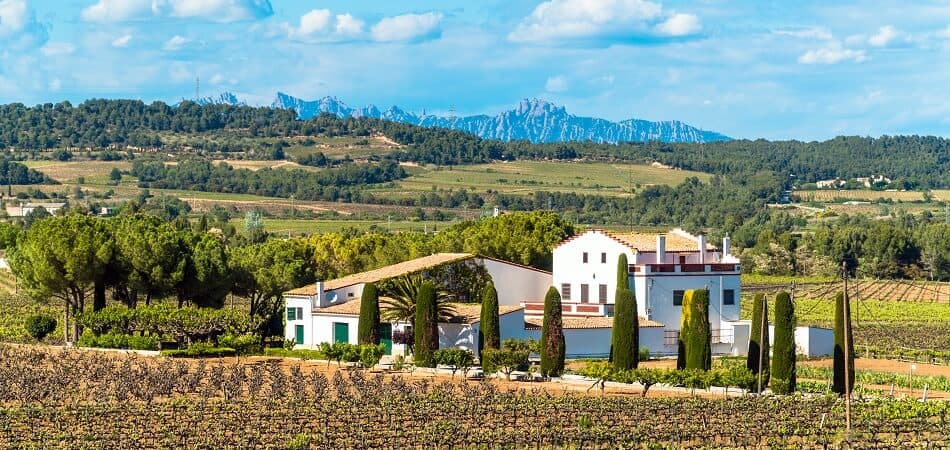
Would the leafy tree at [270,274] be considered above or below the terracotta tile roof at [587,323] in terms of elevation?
above

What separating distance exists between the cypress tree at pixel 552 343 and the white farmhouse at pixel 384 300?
7.50m

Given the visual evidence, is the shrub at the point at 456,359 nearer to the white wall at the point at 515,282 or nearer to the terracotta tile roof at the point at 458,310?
the terracotta tile roof at the point at 458,310

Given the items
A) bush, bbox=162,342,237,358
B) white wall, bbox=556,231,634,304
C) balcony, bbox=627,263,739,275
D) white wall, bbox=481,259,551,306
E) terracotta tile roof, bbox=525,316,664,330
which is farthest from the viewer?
white wall, bbox=481,259,551,306

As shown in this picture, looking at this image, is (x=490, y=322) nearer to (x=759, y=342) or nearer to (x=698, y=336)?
(x=698, y=336)

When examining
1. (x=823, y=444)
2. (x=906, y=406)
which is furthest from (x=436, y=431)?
(x=906, y=406)

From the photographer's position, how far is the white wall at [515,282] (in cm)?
7181

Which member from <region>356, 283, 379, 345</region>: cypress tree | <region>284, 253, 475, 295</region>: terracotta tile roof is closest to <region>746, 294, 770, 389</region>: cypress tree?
<region>356, 283, 379, 345</region>: cypress tree

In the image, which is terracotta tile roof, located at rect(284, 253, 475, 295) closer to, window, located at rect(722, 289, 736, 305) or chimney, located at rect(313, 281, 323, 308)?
chimney, located at rect(313, 281, 323, 308)

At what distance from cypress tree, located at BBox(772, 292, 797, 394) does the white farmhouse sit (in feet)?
50.7

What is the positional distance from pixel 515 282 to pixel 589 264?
12.7 ft

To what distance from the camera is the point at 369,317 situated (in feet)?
202

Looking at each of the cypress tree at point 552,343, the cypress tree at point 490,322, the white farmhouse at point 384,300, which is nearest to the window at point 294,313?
the white farmhouse at point 384,300

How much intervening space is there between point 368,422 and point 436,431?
2.70 m

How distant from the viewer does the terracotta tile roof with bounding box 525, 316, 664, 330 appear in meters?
64.6
